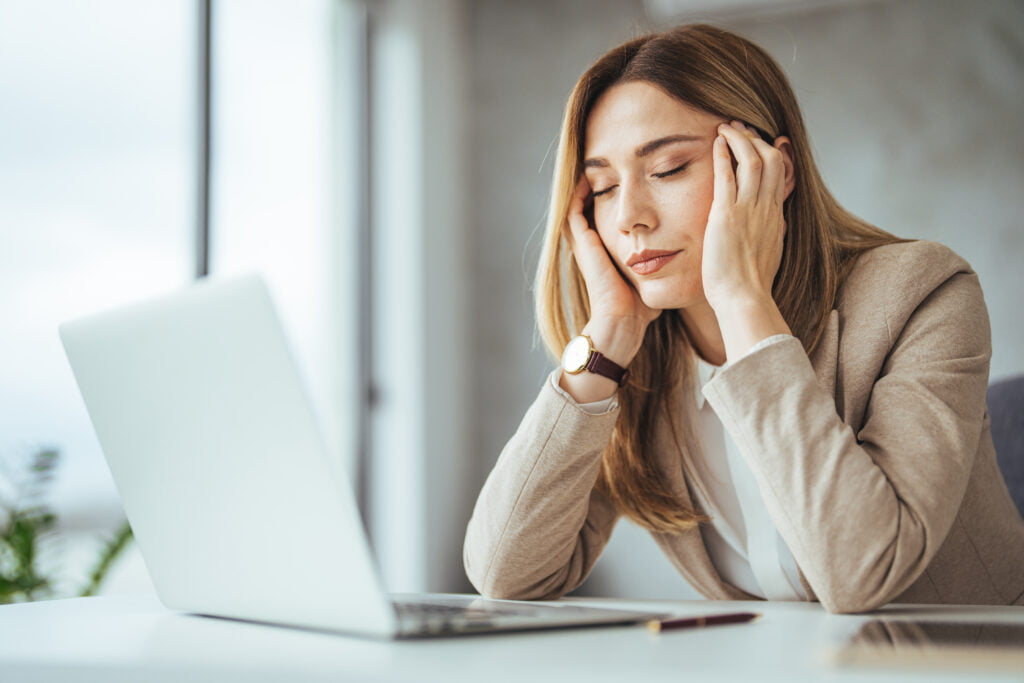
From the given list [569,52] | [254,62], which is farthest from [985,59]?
[254,62]

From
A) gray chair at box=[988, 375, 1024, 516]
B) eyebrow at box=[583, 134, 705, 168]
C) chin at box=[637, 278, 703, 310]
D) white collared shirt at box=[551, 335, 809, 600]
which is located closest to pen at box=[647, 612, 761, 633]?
white collared shirt at box=[551, 335, 809, 600]

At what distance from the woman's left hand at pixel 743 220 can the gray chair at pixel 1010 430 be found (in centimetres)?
69

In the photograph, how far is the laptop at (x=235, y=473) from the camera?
530mm

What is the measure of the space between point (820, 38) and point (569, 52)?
38.2 inches

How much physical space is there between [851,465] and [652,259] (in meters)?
0.44

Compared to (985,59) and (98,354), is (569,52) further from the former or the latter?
(98,354)

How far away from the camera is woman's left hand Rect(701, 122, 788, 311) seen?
3.24 feet

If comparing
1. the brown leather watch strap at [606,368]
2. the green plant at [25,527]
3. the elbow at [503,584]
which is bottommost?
the green plant at [25,527]

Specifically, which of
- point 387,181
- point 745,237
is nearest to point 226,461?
point 745,237

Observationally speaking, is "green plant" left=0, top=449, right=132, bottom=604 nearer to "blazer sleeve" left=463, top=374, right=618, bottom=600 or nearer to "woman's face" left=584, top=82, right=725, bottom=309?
"blazer sleeve" left=463, top=374, right=618, bottom=600

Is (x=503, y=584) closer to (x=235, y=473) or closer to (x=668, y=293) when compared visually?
(x=668, y=293)

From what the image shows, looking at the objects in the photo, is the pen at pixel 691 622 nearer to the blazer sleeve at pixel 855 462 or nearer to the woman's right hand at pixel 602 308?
the blazer sleeve at pixel 855 462

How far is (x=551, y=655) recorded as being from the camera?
484 millimetres

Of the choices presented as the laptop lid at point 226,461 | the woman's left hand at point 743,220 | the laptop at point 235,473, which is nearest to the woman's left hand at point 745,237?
Answer: the woman's left hand at point 743,220
